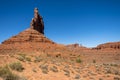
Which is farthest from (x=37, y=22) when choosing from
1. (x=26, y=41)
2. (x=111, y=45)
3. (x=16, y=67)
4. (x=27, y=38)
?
(x=16, y=67)

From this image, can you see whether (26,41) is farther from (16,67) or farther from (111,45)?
(111,45)

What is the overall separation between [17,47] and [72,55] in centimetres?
1394

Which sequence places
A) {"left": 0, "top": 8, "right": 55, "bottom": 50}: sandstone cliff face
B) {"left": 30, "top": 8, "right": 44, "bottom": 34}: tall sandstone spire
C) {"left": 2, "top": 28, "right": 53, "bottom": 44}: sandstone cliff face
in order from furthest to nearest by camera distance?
{"left": 30, "top": 8, "right": 44, "bottom": 34}: tall sandstone spire < {"left": 2, "top": 28, "right": 53, "bottom": 44}: sandstone cliff face < {"left": 0, "top": 8, "right": 55, "bottom": 50}: sandstone cliff face

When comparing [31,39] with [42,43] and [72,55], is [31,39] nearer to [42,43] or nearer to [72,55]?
[42,43]

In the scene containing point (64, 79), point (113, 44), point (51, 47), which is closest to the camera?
point (64, 79)

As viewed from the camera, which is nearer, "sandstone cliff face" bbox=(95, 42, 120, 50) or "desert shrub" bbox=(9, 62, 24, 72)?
"desert shrub" bbox=(9, 62, 24, 72)

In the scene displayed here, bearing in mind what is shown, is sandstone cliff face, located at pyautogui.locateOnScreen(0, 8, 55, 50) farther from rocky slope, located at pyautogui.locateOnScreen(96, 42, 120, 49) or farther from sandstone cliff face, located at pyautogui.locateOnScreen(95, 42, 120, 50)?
sandstone cliff face, located at pyautogui.locateOnScreen(95, 42, 120, 50)

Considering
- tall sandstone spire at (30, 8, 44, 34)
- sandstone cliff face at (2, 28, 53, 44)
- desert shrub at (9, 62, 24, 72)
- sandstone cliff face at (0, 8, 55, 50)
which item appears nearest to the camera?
desert shrub at (9, 62, 24, 72)

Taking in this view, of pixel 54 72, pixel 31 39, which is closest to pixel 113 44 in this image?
pixel 31 39

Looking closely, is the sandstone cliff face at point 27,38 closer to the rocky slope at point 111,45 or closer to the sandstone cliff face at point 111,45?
the rocky slope at point 111,45

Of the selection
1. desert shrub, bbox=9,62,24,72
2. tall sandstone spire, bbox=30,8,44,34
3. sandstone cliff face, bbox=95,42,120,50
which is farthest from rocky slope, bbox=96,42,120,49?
desert shrub, bbox=9,62,24,72

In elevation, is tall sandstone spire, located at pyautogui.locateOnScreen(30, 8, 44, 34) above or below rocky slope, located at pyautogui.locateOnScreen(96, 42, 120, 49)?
above

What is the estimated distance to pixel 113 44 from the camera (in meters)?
92.2

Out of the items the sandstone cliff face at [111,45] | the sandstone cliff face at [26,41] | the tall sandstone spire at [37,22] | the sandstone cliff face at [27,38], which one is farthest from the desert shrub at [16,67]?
the sandstone cliff face at [111,45]
